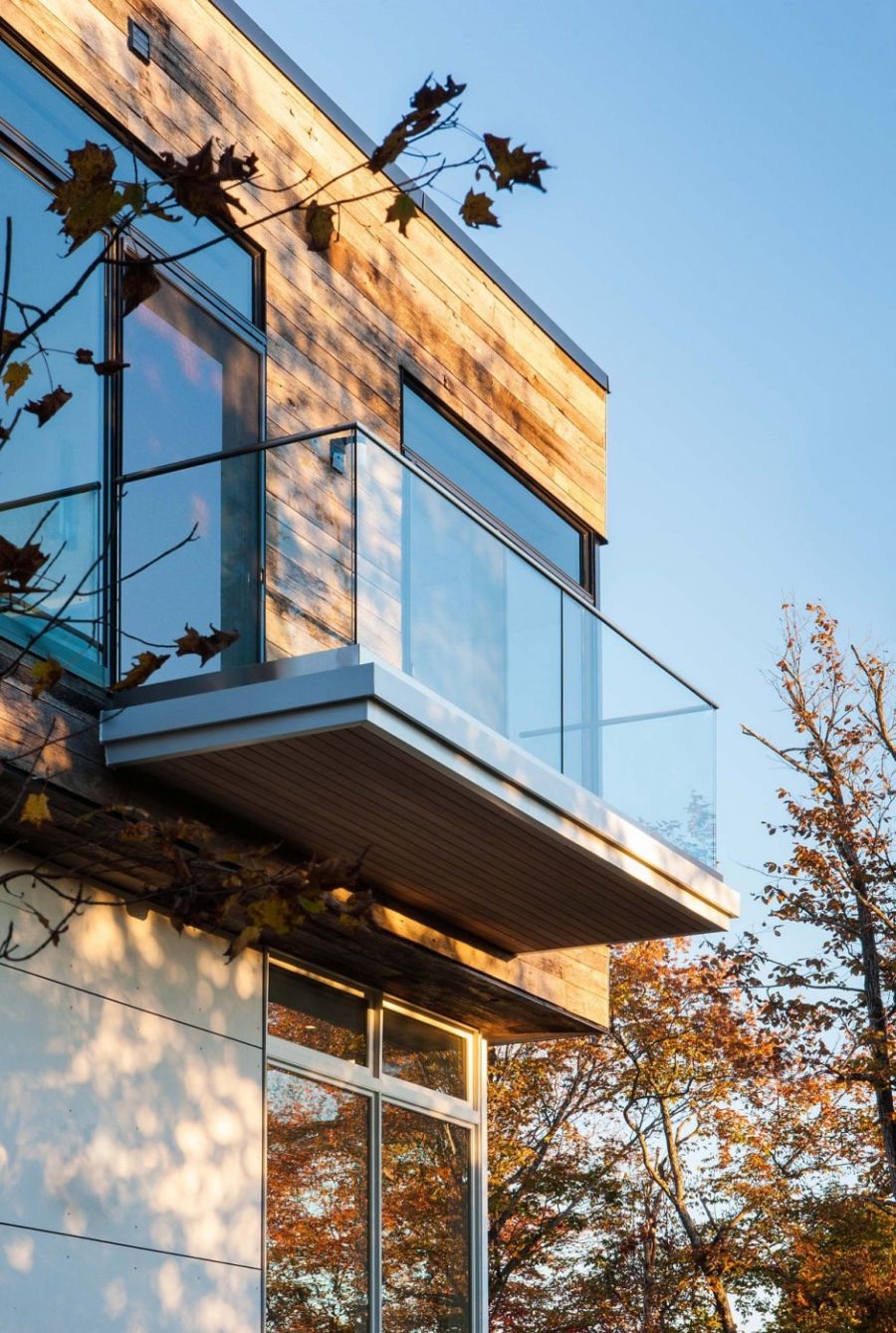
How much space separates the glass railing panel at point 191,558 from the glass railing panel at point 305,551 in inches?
5.7

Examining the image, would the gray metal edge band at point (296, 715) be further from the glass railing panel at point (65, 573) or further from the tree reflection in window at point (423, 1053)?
the tree reflection in window at point (423, 1053)

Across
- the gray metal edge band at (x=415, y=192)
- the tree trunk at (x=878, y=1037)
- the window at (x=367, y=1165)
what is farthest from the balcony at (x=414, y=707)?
the tree trunk at (x=878, y=1037)

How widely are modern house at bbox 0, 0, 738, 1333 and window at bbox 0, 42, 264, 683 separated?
0.7 inches

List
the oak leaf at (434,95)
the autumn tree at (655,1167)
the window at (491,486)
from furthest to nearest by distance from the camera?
the autumn tree at (655,1167) < the window at (491,486) < the oak leaf at (434,95)

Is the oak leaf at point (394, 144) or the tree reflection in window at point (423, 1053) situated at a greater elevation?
the oak leaf at point (394, 144)

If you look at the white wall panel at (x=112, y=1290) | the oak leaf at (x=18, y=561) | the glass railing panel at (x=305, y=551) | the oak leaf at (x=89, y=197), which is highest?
the glass railing panel at (x=305, y=551)

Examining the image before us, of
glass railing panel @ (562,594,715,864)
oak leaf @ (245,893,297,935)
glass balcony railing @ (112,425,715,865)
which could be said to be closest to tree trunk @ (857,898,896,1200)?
glass railing panel @ (562,594,715,864)

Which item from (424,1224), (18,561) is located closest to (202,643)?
(18,561)

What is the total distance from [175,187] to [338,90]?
23.7 feet

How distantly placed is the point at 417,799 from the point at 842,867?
13689 mm

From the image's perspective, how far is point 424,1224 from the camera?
35.8 feet

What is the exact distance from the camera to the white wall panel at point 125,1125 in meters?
7.69

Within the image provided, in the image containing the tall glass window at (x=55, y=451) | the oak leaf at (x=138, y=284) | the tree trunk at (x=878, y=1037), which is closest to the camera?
the oak leaf at (x=138, y=284)

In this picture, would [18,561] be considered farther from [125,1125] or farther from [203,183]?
[125,1125]
